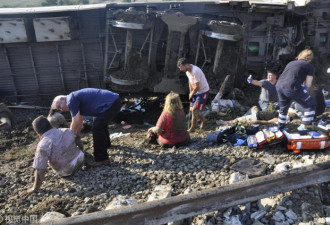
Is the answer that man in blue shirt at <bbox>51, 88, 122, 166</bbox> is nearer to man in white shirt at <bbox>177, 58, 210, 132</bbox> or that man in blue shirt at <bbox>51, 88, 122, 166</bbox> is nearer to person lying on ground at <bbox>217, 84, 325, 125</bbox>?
man in white shirt at <bbox>177, 58, 210, 132</bbox>

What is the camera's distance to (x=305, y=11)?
32.6 ft

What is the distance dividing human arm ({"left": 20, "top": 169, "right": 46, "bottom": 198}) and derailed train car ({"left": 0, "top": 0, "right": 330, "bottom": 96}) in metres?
4.61

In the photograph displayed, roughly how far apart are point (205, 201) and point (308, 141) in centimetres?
230

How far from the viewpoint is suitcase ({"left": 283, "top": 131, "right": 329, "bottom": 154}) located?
4804 millimetres

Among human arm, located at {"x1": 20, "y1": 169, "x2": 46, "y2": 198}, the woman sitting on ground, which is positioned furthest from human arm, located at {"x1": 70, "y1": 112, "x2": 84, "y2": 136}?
the woman sitting on ground

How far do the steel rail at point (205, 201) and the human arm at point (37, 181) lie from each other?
132cm

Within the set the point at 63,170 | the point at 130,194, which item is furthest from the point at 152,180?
the point at 63,170

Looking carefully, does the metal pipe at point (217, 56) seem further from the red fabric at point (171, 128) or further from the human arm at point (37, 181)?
the human arm at point (37, 181)

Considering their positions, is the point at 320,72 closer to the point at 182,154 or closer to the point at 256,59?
the point at 256,59

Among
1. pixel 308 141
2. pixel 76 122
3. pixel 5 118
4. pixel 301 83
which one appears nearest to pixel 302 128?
pixel 308 141

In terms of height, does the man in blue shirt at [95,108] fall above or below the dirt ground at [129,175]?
above

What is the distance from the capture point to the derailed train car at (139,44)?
8.55 meters

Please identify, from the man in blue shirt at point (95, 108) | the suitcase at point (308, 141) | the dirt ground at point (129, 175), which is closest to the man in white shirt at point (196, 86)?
the dirt ground at point (129, 175)

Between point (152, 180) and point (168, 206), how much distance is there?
1.17 metres
